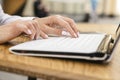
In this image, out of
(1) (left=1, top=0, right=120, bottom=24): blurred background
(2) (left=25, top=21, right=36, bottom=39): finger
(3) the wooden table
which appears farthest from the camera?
(1) (left=1, top=0, right=120, bottom=24): blurred background

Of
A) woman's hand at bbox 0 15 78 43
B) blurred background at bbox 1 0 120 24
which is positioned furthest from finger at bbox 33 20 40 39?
blurred background at bbox 1 0 120 24

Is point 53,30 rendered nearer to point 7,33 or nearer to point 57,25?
point 57,25

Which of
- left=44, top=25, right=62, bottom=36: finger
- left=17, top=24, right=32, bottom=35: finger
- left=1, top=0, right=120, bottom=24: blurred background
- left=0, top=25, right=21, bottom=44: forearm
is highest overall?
left=17, top=24, right=32, bottom=35: finger

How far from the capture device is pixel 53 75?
0.46 meters

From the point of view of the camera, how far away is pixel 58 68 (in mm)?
497

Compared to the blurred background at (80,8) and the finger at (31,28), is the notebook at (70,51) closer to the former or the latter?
the finger at (31,28)

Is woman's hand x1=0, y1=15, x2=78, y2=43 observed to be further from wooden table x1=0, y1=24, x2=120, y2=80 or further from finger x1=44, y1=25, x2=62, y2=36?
wooden table x1=0, y1=24, x2=120, y2=80

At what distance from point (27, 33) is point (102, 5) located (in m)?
5.04

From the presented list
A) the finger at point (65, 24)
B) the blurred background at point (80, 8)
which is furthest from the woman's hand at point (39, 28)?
the blurred background at point (80, 8)

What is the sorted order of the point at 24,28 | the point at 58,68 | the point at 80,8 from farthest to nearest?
the point at 80,8 → the point at 24,28 → the point at 58,68

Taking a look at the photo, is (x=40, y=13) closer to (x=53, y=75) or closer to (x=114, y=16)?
(x=53, y=75)

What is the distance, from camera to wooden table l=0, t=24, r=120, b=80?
18.0 inches

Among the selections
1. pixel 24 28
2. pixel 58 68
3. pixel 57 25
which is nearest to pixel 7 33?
pixel 24 28

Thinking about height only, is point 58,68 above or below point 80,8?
above
